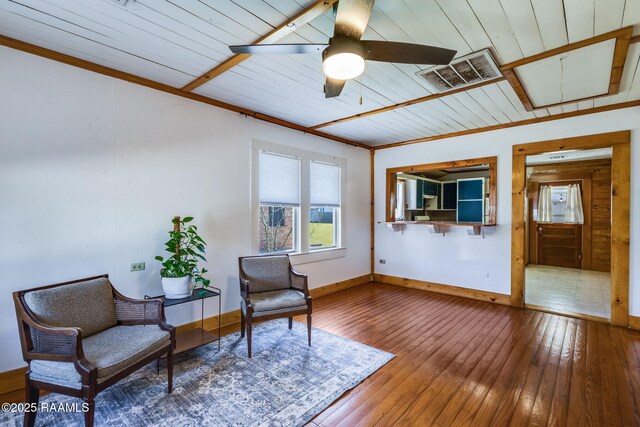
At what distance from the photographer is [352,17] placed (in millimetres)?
1579

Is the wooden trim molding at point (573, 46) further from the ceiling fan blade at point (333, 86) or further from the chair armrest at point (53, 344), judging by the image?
the chair armrest at point (53, 344)

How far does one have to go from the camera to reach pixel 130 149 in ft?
9.38

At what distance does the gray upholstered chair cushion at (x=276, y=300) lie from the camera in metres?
2.93

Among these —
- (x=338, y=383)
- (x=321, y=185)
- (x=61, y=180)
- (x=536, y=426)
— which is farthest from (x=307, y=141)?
(x=536, y=426)

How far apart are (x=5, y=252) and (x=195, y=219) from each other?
1477 millimetres

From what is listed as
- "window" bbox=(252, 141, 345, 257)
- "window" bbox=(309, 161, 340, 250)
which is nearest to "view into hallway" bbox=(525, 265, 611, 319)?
"window" bbox=(309, 161, 340, 250)

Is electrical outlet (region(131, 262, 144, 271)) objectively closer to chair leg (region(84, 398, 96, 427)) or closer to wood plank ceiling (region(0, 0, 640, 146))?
chair leg (region(84, 398, 96, 427))

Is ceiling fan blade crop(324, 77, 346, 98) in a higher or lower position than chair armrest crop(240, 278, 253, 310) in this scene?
higher

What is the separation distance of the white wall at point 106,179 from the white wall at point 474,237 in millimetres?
2915

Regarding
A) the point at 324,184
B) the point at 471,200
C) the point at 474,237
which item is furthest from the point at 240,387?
the point at 471,200

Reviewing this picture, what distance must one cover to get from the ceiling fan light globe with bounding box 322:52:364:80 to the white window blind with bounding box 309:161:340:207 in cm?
288

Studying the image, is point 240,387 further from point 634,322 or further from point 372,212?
point 634,322

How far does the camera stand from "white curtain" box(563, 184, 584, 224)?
697cm

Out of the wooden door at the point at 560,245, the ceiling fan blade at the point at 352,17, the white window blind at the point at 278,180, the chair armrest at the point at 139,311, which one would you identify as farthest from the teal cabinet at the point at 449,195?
the chair armrest at the point at 139,311
